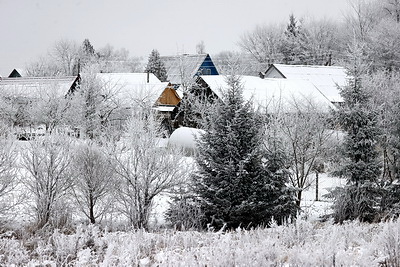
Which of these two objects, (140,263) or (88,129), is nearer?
(140,263)

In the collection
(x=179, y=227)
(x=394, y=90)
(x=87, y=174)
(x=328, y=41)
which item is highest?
(x=328, y=41)

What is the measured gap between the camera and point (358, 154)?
15.1m

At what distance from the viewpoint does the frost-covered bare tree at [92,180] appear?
15203 mm

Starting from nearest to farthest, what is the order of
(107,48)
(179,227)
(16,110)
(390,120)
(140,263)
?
1. (140,263)
2. (179,227)
3. (390,120)
4. (16,110)
5. (107,48)

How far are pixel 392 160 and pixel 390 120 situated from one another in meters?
1.91

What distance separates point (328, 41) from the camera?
6019 centimetres

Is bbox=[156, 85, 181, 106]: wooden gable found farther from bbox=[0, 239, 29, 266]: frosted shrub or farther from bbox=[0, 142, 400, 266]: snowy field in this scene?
bbox=[0, 239, 29, 266]: frosted shrub

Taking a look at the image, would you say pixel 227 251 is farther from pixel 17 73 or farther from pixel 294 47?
pixel 17 73

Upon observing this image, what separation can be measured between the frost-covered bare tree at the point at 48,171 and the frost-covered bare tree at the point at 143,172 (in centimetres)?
193

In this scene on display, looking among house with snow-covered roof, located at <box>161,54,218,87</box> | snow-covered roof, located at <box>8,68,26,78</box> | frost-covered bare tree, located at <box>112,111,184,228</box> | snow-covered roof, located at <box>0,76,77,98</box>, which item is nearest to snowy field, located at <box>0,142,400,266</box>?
frost-covered bare tree, located at <box>112,111,184,228</box>

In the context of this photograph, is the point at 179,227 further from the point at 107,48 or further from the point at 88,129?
the point at 107,48

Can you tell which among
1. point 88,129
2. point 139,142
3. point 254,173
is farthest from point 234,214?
point 88,129

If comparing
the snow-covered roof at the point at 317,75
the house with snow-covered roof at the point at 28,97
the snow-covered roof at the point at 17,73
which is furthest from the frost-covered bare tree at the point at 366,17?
the snow-covered roof at the point at 17,73

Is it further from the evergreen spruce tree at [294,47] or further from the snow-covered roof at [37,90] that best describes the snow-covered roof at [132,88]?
the evergreen spruce tree at [294,47]
